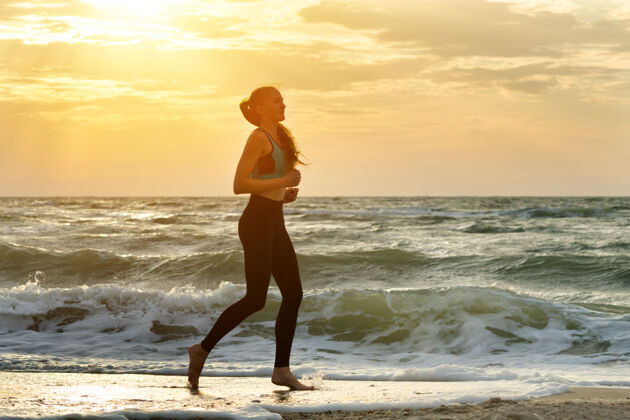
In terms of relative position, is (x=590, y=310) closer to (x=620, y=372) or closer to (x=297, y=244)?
(x=620, y=372)

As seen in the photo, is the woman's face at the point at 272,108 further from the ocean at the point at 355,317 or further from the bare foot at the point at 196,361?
the ocean at the point at 355,317

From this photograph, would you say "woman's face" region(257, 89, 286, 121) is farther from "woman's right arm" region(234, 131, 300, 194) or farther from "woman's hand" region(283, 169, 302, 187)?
"woman's hand" region(283, 169, 302, 187)

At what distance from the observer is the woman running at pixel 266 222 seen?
4633 millimetres

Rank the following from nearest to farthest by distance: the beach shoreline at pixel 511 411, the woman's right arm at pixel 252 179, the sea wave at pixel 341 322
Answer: the beach shoreline at pixel 511 411
the woman's right arm at pixel 252 179
the sea wave at pixel 341 322

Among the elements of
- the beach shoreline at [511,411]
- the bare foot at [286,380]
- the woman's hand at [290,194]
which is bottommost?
the bare foot at [286,380]

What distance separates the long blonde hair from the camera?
4.80 metres

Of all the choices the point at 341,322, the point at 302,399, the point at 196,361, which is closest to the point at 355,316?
the point at 341,322

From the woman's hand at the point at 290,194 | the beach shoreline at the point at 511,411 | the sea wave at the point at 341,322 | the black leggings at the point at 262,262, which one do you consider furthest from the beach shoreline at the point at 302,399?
the sea wave at the point at 341,322

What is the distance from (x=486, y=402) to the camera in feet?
14.0

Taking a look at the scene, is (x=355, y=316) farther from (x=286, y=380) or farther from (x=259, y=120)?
(x=259, y=120)

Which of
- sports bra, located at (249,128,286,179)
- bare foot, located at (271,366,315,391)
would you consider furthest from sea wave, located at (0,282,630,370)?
sports bra, located at (249,128,286,179)

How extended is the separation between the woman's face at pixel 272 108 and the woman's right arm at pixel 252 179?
0.24m

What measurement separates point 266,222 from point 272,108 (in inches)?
30.9

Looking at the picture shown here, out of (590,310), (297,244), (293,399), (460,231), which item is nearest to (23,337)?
(293,399)
